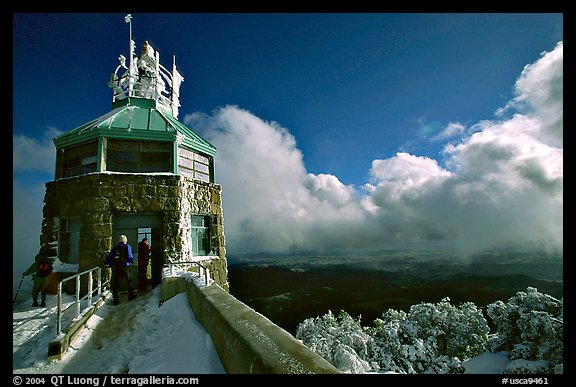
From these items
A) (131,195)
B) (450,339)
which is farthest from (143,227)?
(450,339)

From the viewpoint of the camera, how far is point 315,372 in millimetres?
1851

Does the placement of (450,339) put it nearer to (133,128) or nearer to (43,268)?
(43,268)

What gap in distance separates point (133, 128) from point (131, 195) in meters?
2.61

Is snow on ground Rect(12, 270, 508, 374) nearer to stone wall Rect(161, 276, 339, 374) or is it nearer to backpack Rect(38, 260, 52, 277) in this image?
stone wall Rect(161, 276, 339, 374)

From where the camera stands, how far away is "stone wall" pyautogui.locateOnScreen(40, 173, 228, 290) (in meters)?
8.72

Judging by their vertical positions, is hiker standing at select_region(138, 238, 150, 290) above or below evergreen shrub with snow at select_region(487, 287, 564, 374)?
above

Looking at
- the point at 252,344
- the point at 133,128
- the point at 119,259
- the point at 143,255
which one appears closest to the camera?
the point at 252,344

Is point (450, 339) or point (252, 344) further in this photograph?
point (450, 339)

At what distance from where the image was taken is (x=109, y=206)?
890cm

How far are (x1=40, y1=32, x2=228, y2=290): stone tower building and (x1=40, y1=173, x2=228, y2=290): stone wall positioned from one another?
0.09ft

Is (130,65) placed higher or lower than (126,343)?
higher

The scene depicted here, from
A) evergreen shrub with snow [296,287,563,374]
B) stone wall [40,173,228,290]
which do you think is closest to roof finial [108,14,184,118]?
stone wall [40,173,228,290]
